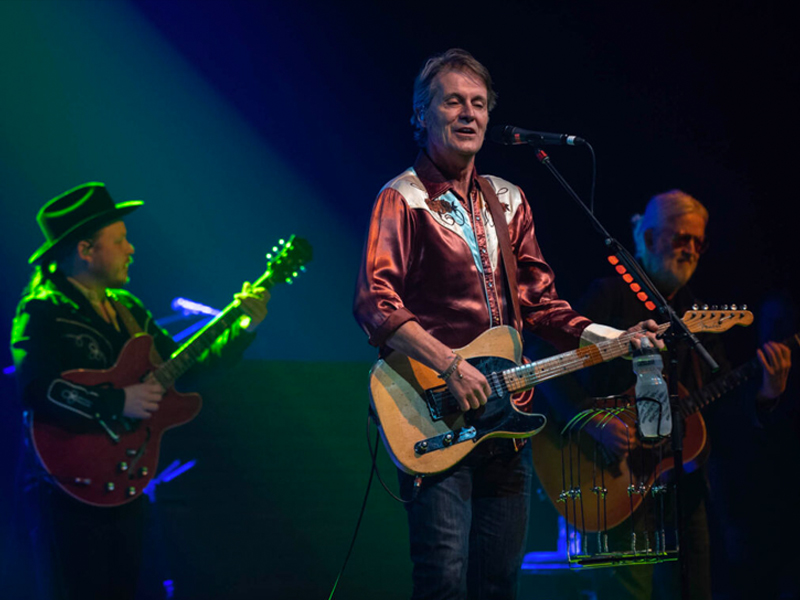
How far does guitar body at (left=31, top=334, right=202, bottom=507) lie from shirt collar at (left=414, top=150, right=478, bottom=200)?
6.14 ft

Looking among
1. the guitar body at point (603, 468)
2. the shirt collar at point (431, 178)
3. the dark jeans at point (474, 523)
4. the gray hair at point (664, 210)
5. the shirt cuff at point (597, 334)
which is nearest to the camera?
the dark jeans at point (474, 523)

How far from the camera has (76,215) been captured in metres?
3.88

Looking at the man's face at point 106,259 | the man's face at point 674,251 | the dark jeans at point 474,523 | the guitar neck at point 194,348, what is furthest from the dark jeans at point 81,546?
the man's face at point 674,251

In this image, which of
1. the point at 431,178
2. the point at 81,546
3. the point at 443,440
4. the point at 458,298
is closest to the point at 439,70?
the point at 431,178

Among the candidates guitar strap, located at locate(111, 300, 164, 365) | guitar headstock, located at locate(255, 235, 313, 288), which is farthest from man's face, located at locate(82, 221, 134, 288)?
guitar headstock, located at locate(255, 235, 313, 288)

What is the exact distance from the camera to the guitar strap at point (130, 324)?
3.92m

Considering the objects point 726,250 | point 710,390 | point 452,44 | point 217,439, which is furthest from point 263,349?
point 726,250

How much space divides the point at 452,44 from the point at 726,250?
224 cm

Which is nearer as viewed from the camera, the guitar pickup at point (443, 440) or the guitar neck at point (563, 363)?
the guitar pickup at point (443, 440)

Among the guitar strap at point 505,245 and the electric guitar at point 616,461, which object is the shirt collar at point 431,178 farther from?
the electric guitar at point 616,461

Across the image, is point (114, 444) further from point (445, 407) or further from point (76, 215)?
point (445, 407)

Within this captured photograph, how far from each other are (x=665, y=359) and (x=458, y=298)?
173cm

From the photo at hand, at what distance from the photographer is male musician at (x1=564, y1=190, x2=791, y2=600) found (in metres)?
3.60

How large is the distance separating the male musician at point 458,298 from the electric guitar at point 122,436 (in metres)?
1.77
